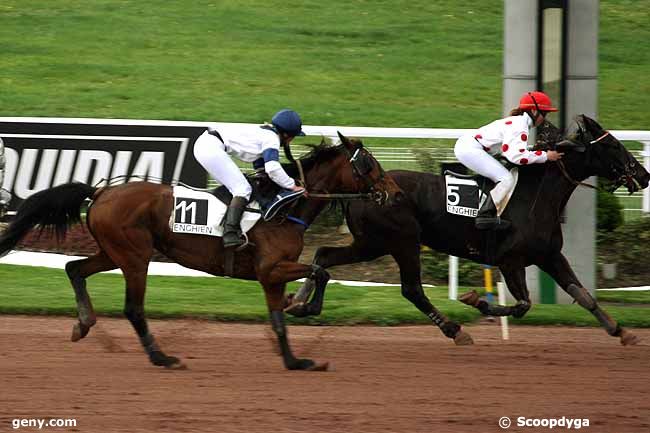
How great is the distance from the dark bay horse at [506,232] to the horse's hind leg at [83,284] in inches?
65.4

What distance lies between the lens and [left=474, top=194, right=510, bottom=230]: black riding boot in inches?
403

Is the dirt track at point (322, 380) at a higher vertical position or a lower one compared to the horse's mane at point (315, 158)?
lower

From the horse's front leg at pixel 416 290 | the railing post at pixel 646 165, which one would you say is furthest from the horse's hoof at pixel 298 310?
the railing post at pixel 646 165

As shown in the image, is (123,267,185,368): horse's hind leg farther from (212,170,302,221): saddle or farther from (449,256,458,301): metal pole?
(449,256,458,301): metal pole

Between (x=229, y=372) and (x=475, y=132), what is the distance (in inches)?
128

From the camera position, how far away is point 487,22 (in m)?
27.8

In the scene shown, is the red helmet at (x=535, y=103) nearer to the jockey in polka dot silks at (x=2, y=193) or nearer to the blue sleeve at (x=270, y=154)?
the blue sleeve at (x=270, y=154)

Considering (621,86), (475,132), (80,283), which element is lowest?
(621,86)

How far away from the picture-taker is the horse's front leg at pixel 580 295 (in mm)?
10172

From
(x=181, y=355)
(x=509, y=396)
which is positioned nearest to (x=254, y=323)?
(x=181, y=355)

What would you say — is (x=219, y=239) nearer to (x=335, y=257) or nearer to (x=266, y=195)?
(x=266, y=195)

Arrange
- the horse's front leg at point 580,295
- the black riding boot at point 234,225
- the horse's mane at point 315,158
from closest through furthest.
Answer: the black riding boot at point 234,225, the horse's mane at point 315,158, the horse's front leg at point 580,295

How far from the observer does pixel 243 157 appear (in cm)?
905

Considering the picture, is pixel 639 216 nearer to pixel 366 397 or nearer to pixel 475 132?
pixel 475 132
